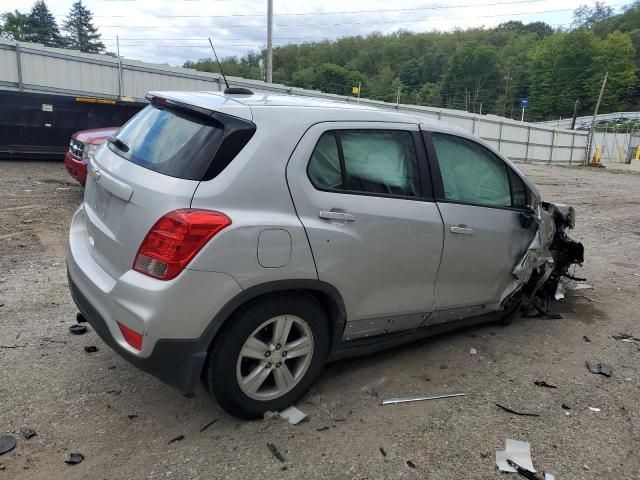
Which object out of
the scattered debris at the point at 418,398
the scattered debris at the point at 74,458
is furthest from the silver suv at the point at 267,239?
the scattered debris at the point at 74,458

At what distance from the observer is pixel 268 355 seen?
9.34 feet

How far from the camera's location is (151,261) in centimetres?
254

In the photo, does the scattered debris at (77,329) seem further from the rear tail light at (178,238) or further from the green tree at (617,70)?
the green tree at (617,70)

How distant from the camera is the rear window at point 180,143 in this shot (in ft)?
8.65

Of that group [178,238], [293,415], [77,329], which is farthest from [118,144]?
[293,415]

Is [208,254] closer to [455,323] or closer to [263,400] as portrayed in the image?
[263,400]

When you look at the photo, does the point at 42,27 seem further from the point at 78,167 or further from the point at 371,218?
the point at 371,218

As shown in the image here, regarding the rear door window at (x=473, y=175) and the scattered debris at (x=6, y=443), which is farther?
the rear door window at (x=473, y=175)

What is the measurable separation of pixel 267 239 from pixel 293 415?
1.09m

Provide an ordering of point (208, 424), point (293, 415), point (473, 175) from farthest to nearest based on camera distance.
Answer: point (473, 175), point (293, 415), point (208, 424)

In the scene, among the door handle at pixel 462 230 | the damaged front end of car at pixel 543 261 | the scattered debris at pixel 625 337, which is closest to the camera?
the door handle at pixel 462 230

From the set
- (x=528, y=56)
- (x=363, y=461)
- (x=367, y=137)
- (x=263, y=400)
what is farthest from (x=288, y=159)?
(x=528, y=56)

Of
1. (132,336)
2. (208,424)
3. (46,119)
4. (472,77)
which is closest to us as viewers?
(132,336)

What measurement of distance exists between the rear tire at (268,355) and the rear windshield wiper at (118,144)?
1251mm
